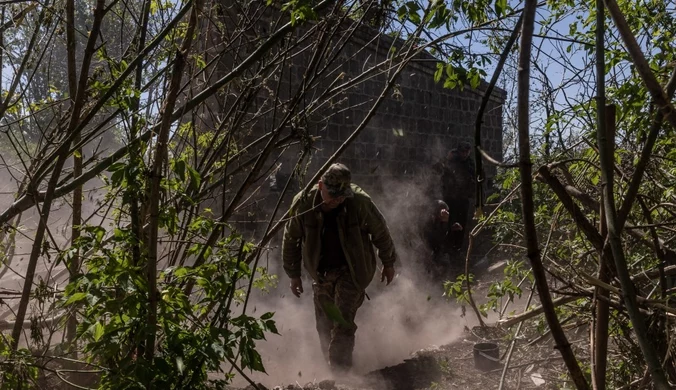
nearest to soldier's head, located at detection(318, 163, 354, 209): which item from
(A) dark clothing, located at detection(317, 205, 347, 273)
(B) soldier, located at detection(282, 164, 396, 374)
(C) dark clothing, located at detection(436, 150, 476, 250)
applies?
(B) soldier, located at detection(282, 164, 396, 374)

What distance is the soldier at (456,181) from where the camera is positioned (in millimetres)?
10914

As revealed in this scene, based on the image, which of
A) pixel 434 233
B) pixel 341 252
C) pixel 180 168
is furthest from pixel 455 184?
pixel 180 168

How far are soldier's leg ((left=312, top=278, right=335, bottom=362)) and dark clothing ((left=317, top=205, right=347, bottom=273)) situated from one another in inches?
5.4

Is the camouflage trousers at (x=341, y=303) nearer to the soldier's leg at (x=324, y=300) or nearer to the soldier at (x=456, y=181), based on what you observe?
the soldier's leg at (x=324, y=300)

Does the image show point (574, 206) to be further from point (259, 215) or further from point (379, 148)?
point (379, 148)

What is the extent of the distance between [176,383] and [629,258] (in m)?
2.49

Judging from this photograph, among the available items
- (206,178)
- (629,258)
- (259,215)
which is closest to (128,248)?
(206,178)

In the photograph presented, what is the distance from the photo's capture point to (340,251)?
5617mm

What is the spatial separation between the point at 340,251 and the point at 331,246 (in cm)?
10

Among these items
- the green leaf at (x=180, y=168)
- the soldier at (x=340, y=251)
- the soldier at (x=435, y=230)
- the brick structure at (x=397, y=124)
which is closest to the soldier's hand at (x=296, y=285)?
the soldier at (x=340, y=251)

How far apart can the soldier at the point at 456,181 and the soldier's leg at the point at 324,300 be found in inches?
208

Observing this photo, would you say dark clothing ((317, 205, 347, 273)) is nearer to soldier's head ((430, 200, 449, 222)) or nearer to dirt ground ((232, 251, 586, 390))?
dirt ground ((232, 251, 586, 390))

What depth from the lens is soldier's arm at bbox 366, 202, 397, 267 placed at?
17.9 ft

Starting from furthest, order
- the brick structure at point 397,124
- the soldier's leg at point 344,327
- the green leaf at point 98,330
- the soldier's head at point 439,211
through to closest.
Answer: the soldier's head at point 439,211
the brick structure at point 397,124
the soldier's leg at point 344,327
the green leaf at point 98,330
